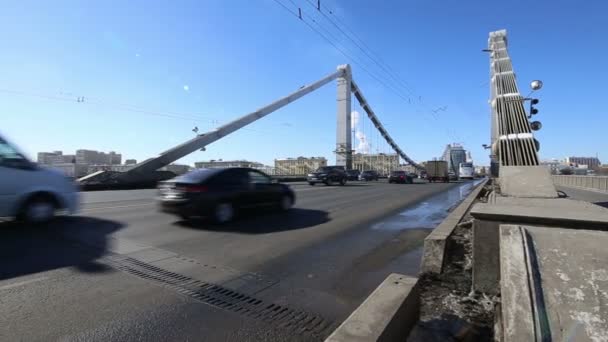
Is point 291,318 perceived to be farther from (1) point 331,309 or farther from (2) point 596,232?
(2) point 596,232

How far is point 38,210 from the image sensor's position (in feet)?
22.5

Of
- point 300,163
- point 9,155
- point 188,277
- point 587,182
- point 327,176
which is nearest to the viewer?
point 188,277

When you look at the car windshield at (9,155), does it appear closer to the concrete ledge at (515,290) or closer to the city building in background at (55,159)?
the concrete ledge at (515,290)

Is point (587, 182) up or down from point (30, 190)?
down

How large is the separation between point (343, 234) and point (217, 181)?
11.1 ft

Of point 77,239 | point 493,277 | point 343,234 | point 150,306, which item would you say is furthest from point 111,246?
point 493,277

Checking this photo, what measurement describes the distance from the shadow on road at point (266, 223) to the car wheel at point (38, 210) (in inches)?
108

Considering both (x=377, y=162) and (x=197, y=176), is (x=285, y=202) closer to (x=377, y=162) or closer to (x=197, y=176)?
(x=197, y=176)

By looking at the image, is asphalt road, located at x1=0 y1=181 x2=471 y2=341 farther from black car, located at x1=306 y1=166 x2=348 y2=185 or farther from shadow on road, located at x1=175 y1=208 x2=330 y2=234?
black car, located at x1=306 y1=166 x2=348 y2=185

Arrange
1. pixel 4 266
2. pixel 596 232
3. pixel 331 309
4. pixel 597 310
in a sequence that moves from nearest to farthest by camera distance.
A: pixel 597 310 → pixel 596 232 → pixel 331 309 → pixel 4 266

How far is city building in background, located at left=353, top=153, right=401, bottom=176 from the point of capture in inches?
4274

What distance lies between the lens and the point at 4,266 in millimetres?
4141

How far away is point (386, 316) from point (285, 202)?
8.00 m

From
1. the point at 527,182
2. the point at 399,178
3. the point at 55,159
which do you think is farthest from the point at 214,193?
the point at 55,159
